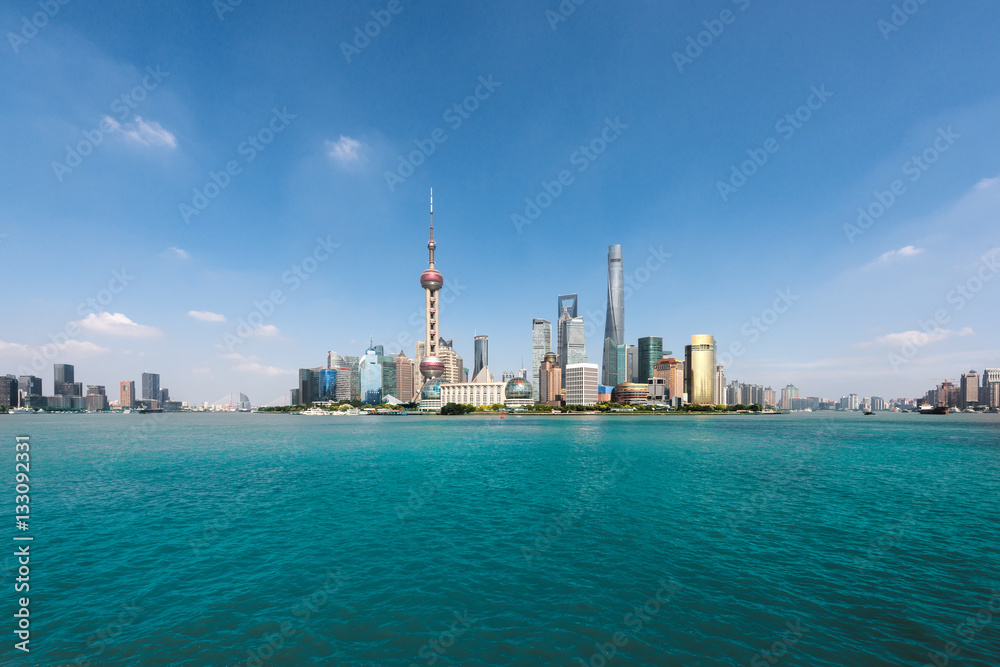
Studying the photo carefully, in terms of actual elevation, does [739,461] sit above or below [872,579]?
below

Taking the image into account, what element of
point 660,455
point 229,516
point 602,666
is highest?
point 602,666

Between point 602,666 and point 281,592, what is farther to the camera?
point 281,592

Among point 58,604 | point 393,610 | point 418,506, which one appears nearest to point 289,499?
point 418,506

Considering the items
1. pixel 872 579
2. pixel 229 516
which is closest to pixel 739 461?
pixel 872 579

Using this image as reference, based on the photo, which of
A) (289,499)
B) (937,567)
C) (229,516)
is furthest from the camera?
(289,499)

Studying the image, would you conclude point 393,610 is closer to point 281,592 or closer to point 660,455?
point 281,592

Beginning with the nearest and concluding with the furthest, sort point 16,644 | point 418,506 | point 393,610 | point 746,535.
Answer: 1. point 16,644
2. point 393,610
3. point 746,535
4. point 418,506
